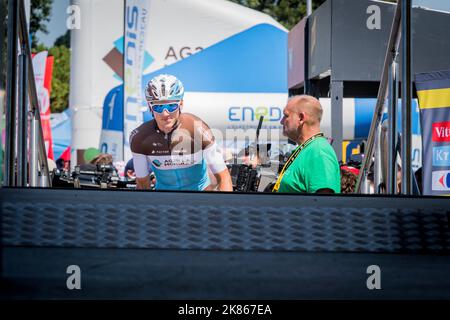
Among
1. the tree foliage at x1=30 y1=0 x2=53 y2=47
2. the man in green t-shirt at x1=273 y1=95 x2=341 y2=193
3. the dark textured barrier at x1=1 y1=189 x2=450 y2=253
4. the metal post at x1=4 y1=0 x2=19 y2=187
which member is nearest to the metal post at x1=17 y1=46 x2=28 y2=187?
the metal post at x1=4 y1=0 x2=19 y2=187

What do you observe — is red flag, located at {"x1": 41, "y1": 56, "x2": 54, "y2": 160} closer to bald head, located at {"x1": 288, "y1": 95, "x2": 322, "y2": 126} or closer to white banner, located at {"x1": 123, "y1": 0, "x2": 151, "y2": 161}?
white banner, located at {"x1": 123, "y1": 0, "x2": 151, "y2": 161}

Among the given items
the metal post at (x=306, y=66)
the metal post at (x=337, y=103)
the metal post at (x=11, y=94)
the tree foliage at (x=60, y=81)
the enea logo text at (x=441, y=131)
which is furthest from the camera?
the tree foliage at (x=60, y=81)

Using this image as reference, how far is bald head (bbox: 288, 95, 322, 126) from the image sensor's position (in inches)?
154

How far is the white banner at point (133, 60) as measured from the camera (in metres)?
12.9

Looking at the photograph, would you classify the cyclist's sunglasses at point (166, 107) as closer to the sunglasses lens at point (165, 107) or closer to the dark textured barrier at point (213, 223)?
the sunglasses lens at point (165, 107)

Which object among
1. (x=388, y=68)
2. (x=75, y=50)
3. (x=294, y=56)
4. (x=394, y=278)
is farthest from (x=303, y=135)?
(x=75, y=50)

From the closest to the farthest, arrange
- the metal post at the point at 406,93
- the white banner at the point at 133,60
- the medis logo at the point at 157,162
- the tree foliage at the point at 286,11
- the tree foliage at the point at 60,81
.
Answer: the metal post at the point at 406,93, the medis logo at the point at 157,162, the white banner at the point at 133,60, the tree foliage at the point at 286,11, the tree foliage at the point at 60,81

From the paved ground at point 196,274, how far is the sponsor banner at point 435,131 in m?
3.52

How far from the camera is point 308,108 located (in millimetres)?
3926

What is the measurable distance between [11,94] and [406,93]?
1390 millimetres

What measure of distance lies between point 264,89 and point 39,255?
1515cm

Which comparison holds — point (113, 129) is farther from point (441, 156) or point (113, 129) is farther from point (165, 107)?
point (165, 107)

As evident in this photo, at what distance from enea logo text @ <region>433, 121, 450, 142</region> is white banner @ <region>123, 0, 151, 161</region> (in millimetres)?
7473

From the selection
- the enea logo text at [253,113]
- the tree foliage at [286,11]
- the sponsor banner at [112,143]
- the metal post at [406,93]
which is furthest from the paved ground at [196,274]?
the tree foliage at [286,11]
